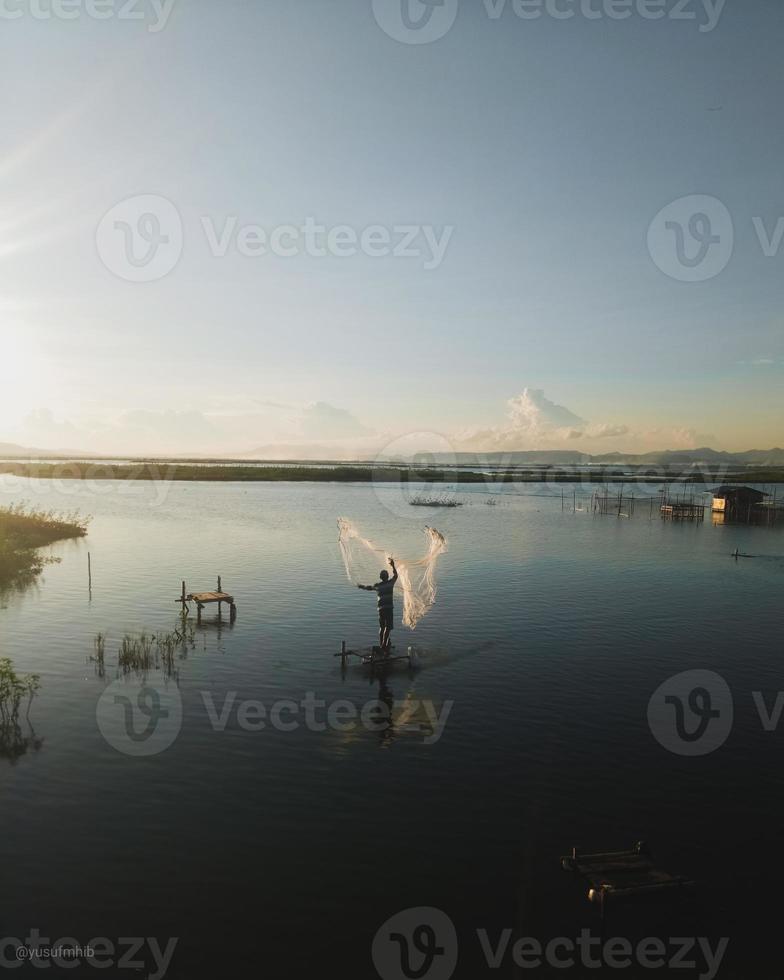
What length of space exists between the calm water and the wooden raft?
495mm

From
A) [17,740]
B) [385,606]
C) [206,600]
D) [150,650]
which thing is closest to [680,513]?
[385,606]

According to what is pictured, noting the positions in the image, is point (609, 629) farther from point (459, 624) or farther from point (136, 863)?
point (136, 863)

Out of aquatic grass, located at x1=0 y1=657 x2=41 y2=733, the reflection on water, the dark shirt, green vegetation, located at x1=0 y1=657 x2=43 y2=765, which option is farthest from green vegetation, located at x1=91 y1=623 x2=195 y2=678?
the dark shirt

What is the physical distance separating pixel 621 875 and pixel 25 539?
5651cm

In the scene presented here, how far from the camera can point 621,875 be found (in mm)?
13305

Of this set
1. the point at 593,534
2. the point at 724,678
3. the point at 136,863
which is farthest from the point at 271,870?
the point at 593,534

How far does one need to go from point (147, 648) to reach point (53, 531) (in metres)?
40.9

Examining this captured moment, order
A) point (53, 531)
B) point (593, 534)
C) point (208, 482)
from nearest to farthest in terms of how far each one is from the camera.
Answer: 1. point (53, 531)
2. point (593, 534)
3. point (208, 482)

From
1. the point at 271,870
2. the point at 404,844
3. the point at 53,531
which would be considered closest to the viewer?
the point at 271,870

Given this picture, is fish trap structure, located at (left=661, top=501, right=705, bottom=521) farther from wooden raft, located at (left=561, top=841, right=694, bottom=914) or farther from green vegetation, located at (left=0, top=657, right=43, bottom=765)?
green vegetation, located at (left=0, top=657, right=43, bottom=765)

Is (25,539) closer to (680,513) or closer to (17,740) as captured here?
(17,740)

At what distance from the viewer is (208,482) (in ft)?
→ 547

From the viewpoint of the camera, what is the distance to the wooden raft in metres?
12.7

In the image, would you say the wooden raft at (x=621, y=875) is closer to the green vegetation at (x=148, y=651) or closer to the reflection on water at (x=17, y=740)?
the reflection on water at (x=17, y=740)
